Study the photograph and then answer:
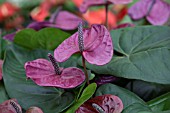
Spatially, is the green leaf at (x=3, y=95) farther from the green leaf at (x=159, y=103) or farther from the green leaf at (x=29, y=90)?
the green leaf at (x=159, y=103)

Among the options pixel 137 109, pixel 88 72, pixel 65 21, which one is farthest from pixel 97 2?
pixel 137 109

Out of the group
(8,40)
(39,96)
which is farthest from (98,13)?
(39,96)

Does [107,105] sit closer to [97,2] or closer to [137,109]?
[137,109]

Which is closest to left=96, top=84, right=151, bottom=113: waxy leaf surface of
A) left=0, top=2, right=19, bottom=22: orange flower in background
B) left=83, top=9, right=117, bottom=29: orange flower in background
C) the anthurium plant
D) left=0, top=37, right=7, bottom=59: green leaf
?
the anthurium plant

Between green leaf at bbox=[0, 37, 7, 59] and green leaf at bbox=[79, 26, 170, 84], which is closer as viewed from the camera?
green leaf at bbox=[79, 26, 170, 84]

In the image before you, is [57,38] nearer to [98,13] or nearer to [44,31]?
[44,31]

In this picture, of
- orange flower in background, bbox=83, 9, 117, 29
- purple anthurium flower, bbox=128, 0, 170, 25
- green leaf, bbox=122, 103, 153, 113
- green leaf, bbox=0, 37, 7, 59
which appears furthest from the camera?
orange flower in background, bbox=83, 9, 117, 29

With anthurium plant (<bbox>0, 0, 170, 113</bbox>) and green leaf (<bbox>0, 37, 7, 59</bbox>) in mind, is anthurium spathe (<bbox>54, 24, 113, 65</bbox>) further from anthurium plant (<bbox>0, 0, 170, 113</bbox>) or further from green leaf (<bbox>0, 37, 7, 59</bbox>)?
green leaf (<bbox>0, 37, 7, 59</bbox>)

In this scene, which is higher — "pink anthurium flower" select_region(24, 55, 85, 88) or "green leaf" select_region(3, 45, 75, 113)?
"pink anthurium flower" select_region(24, 55, 85, 88)
